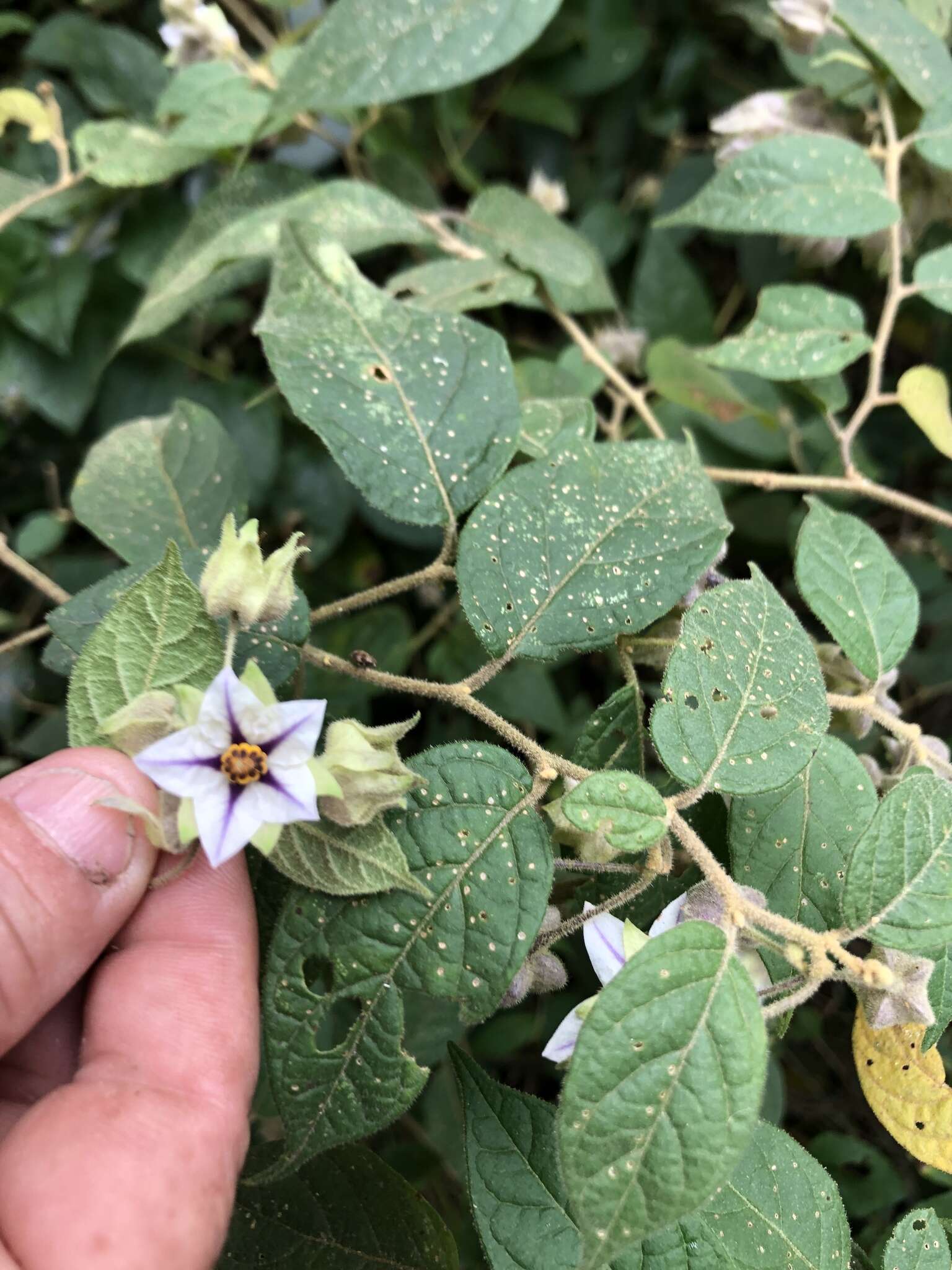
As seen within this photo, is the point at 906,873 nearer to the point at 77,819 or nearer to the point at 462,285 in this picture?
the point at 77,819

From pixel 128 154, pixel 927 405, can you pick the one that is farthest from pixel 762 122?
pixel 128 154

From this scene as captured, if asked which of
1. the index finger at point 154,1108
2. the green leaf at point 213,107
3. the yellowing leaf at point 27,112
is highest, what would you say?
the green leaf at point 213,107

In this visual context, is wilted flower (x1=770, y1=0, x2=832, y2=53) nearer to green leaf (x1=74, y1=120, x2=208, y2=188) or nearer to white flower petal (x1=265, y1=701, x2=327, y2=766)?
green leaf (x1=74, y1=120, x2=208, y2=188)

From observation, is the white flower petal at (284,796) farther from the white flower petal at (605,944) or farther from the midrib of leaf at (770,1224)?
the midrib of leaf at (770,1224)

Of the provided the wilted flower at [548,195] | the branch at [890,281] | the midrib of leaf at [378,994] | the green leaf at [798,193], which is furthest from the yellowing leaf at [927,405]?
the midrib of leaf at [378,994]

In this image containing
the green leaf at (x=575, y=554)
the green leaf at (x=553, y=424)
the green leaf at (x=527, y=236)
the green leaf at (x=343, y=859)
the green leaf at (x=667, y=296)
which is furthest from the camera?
the green leaf at (x=667, y=296)

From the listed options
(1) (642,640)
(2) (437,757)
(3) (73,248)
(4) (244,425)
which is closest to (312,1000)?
(2) (437,757)
